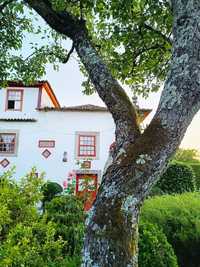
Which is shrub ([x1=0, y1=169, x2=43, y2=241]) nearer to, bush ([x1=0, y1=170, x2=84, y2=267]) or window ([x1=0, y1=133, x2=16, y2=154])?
bush ([x1=0, y1=170, x2=84, y2=267])

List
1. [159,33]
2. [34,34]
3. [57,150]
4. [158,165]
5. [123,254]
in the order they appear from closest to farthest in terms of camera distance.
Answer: [123,254]
[158,165]
[159,33]
[34,34]
[57,150]

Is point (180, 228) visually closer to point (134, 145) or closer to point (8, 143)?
point (134, 145)

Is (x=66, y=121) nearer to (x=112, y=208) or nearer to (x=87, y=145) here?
(x=87, y=145)

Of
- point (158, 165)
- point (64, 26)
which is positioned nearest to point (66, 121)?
point (64, 26)

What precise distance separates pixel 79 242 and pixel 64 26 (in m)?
2.86

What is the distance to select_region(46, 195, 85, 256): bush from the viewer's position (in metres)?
5.24

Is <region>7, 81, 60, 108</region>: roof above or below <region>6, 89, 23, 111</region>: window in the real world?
above

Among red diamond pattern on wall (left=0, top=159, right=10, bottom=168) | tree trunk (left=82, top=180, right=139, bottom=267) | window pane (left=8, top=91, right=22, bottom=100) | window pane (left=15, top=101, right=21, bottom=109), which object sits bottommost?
tree trunk (left=82, top=180, right=139, bottom=267)

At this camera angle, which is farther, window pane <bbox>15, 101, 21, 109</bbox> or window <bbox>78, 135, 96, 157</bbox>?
window pane <bbox>15, 101, 21, 109</bbox>

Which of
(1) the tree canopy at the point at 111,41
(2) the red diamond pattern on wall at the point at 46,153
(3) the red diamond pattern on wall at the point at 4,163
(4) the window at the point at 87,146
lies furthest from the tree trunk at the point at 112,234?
(3) the red diamond pattern on wall at the point at 4,163

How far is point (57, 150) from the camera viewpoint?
21750 mm

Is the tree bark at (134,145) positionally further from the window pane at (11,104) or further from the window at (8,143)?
the window pane at (11,104)

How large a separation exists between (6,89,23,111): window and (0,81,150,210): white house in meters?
0.25

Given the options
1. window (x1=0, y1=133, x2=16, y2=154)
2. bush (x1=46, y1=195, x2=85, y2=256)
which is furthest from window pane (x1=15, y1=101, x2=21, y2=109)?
bush (x1=46, y1=195, x2=85, y2=256)
